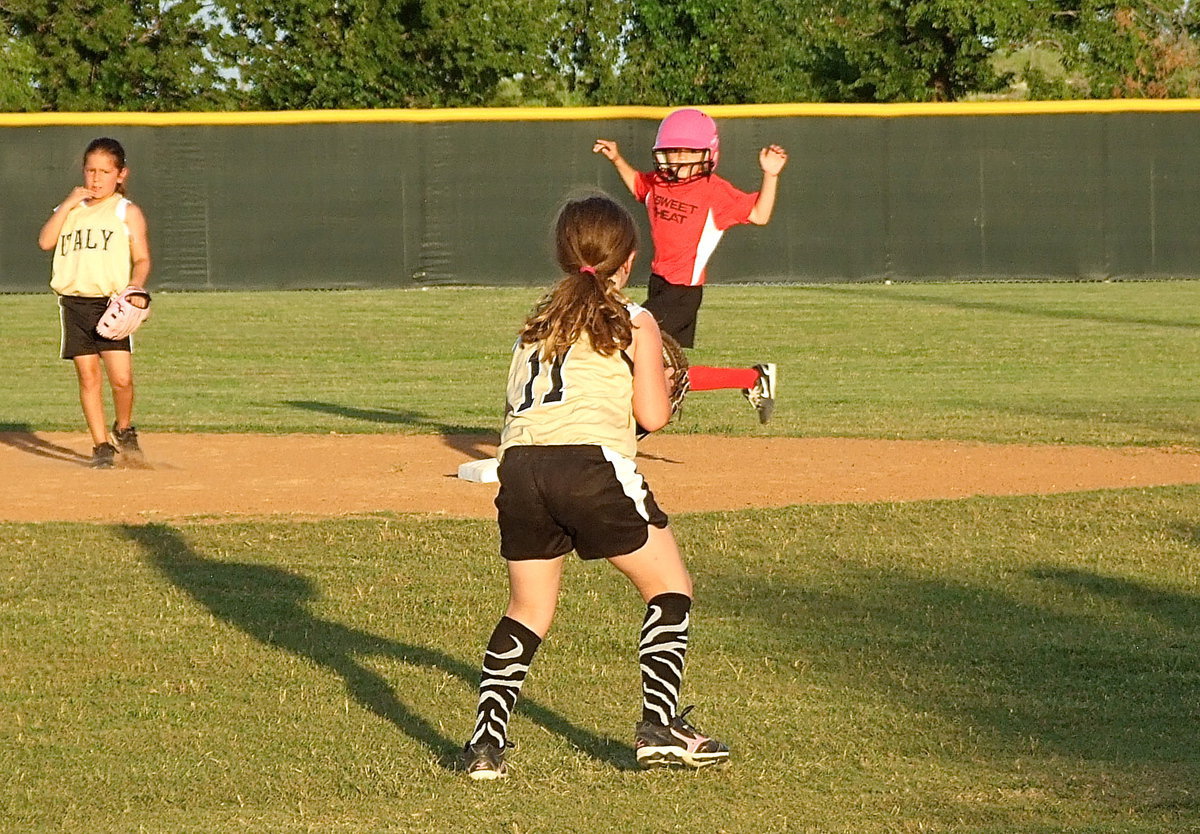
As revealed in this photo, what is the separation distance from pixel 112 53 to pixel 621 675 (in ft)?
109

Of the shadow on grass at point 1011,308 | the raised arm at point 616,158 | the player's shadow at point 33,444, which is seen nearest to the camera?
the raised arm at point 616,158

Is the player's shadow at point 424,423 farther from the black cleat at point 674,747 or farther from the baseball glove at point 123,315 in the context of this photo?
the black cleat at point 674,747

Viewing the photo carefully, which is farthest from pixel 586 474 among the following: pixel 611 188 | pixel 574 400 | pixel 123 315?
pixel 611 188

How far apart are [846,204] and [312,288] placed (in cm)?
753

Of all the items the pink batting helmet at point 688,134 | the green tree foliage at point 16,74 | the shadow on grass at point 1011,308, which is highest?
the green tree foliage at point 16,74

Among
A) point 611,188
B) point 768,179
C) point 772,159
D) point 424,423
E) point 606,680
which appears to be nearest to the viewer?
point 606,680

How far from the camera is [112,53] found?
36531 millimetres

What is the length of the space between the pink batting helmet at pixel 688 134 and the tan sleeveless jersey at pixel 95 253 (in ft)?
9.40

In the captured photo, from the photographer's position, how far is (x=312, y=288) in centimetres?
2644

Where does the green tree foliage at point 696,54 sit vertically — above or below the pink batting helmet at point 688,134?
above

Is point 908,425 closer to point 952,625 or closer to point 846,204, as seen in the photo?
point 952,625

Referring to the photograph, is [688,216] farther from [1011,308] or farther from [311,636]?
[1011,308]

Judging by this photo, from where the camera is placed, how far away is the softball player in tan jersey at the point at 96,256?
980 centimetres

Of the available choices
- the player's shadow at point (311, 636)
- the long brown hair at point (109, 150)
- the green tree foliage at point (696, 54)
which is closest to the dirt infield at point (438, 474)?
the player's shadow at point (311, 636)
